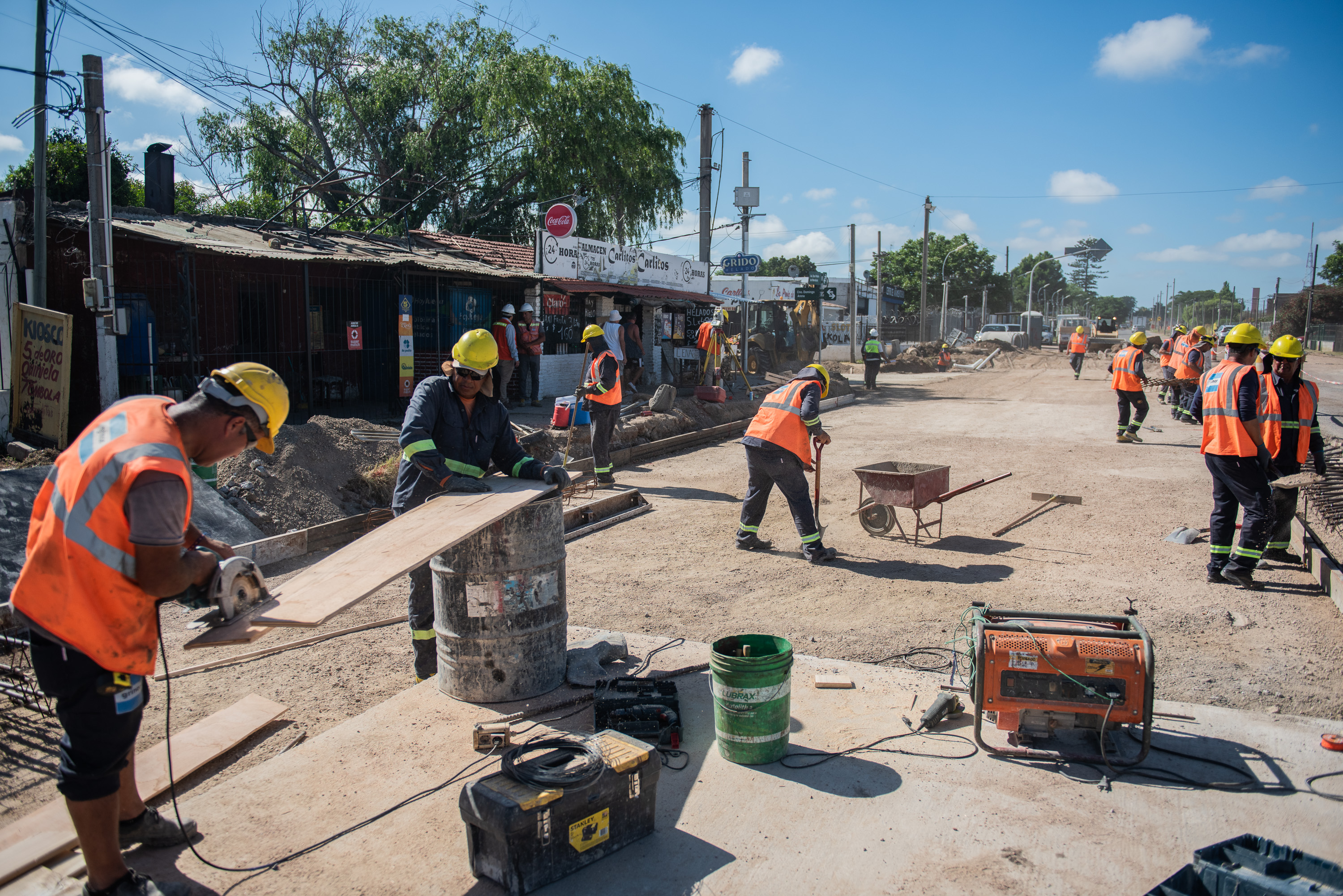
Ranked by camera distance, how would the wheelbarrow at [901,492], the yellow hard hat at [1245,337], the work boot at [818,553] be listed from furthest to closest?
the wheelbarrow at [901,492] → the work boot at [818,553] → the yellow hard hat at [1245,337]

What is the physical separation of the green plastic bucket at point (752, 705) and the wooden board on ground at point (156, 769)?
2377 millimetres

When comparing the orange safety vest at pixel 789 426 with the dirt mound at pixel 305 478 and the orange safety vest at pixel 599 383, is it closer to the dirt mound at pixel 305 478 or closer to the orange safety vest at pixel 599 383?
the orange safety vest at pixel 599 383

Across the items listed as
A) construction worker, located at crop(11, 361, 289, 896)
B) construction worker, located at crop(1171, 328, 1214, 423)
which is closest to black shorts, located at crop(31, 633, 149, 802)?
construction worker, located at crop(11, 361, 289, 896)

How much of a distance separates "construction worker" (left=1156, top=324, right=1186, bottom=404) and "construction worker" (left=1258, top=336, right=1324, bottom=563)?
40.1 feet

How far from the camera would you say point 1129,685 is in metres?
3.69

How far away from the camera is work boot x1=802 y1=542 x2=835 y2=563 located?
24.2 ft

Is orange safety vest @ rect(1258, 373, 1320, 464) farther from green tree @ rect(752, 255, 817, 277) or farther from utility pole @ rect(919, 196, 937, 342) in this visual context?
green tree @ rect(752, 255, 817, 277)

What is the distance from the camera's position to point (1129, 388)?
14109mm

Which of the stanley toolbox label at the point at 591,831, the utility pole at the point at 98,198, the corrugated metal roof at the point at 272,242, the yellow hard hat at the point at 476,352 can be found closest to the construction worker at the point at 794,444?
the yellow hard hat at the point at 476,352

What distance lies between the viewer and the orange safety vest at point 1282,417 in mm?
6363

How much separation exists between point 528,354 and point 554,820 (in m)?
13.8

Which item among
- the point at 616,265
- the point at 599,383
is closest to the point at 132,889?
the point at 599,383

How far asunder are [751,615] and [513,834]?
3403 millimetres

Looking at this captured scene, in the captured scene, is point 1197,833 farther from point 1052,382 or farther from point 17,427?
point 1052,382
